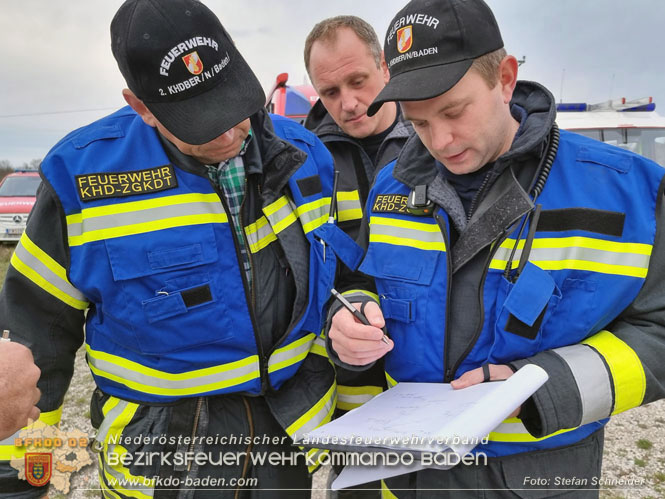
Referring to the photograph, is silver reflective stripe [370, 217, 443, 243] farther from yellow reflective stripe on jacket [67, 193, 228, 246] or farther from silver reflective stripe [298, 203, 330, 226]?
yellow reflective stripe on jacket [67, 193, 228, 246]

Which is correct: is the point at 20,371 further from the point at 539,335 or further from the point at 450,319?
the point at 539,335

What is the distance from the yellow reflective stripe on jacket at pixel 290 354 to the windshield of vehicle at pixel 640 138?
7605 mm

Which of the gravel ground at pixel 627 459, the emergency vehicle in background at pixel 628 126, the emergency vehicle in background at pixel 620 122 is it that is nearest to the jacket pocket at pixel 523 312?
the gravel ground at pixel 627 459

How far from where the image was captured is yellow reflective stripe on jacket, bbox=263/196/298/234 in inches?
63.6

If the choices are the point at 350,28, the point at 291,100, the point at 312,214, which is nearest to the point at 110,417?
the point at 312,214

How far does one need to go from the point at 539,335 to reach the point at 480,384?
225 mm

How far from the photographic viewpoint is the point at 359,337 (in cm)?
147

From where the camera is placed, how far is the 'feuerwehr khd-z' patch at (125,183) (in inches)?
54.7

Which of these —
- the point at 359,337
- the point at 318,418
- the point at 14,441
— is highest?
the point at 359,337

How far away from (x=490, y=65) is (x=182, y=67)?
3.05ft

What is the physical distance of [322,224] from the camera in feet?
5.80

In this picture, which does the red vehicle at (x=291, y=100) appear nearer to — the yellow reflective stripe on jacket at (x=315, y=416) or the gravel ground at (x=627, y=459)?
the gravel ground at (x=627, y=459)

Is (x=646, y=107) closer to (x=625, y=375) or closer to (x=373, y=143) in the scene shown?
(x=373, y=143)

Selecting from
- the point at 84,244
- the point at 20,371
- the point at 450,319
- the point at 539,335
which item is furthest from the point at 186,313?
Answer: the point at 539,335
